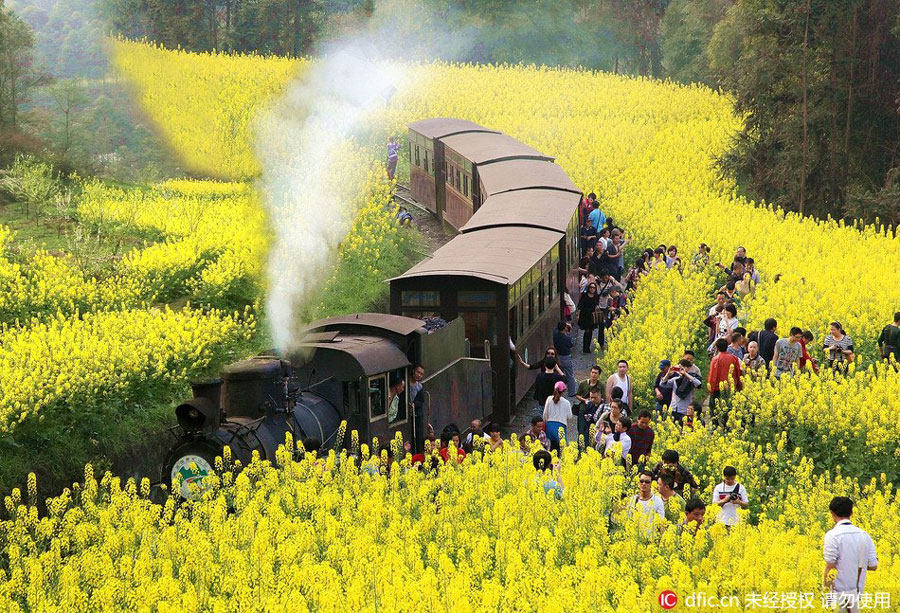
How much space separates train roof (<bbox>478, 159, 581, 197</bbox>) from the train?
7 cm

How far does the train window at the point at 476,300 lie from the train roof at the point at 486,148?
12232mm

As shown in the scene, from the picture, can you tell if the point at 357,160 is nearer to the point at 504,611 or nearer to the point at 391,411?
the point at 391,411

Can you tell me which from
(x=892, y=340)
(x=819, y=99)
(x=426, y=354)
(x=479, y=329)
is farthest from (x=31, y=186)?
(x=819, y=99)

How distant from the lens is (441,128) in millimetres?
36500

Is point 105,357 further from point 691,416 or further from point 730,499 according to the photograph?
point 730,499

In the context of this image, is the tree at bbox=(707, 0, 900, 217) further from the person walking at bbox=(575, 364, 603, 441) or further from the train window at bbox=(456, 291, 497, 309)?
the person walking at bbox=(575, 364, 603, 441)

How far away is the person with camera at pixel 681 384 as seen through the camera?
55.0 ft

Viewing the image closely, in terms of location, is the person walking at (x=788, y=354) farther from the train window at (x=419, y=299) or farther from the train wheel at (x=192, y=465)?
the train wheel at (x=192, y=465)

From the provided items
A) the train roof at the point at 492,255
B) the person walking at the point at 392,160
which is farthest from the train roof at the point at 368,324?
the person walking at the point at 392,160

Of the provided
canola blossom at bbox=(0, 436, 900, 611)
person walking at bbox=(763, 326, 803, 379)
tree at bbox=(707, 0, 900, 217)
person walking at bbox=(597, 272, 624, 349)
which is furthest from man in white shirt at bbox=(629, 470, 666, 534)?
tree at bbox=(707, 0, 900, 217)

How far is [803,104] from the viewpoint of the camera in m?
38.3

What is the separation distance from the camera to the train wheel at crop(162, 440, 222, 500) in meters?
13.5

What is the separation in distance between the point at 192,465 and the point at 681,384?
6.90m

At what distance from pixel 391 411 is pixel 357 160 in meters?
21.6
